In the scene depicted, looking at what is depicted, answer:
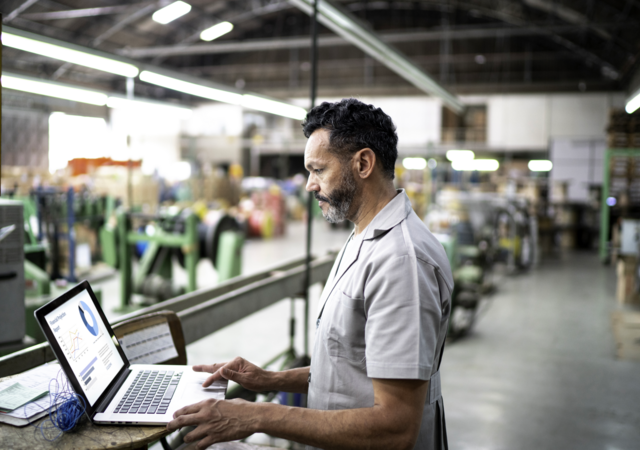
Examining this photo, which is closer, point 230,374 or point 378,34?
point 230,374

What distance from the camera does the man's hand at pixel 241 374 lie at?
62.5 inches

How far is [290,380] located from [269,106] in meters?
6.25

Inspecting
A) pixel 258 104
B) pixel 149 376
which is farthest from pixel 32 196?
pixel 149 376

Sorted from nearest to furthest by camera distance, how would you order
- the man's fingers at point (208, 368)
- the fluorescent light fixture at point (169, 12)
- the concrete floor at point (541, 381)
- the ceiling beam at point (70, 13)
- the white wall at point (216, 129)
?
the man's fingers at point (208, 368) < the concrete floor at point (541, 381) < the fluorescent light fixture at point (169, 12) < the ceiling beam at point (70, 13) < the white wall at point (216, 129)

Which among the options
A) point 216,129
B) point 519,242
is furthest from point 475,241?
point 216,129

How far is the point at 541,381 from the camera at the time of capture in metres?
4.68

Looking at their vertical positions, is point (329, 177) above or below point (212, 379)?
above

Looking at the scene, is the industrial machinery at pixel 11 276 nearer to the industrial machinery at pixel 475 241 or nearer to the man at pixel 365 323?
the man at pixel 365 323

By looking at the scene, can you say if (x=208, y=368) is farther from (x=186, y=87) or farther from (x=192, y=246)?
(x=192, y=246)

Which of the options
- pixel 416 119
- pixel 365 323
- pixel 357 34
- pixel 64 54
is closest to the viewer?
pixel 365 323

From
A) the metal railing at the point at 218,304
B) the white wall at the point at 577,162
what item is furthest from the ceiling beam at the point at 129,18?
A: the white wall at the point at 577,162

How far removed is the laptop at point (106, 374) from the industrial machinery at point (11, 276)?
0.91m

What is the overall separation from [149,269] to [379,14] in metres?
16.2

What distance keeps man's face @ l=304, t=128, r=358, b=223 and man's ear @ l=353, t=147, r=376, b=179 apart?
0.03 metres
